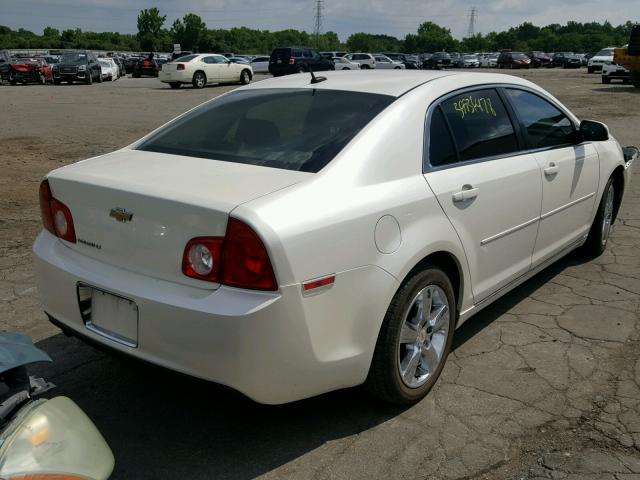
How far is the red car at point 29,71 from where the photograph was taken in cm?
3259

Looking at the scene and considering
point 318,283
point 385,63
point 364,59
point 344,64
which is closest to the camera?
point 318,283

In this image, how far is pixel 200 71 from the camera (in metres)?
29.0

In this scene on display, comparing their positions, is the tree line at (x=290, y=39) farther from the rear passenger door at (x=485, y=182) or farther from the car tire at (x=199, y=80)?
the rear passenger door at (x=485, y=182)

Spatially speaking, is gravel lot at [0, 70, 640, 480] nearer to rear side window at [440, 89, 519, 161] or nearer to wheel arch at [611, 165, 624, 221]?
wheel arch at [611, 165, 624, 221]

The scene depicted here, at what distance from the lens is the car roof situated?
3482 millimetres

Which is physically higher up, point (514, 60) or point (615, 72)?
point (514, 60)

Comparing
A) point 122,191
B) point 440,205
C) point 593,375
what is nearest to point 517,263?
point 593,375

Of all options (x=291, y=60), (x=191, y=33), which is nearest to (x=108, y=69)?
(x=291, y=60)

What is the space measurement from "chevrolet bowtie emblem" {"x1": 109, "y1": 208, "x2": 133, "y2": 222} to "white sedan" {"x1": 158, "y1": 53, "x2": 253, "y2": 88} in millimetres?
26939

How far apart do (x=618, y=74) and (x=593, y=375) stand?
29.1m

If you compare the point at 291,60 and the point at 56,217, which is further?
the point at 291,60

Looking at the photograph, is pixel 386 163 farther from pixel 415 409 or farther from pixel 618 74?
pixel 618 74

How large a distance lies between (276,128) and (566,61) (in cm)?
6631

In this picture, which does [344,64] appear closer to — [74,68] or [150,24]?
[74,68]
